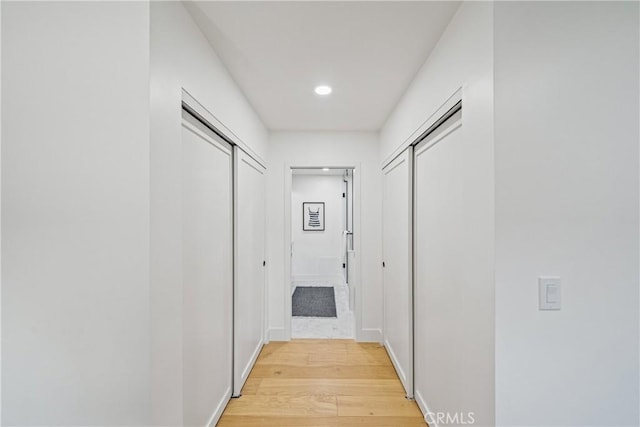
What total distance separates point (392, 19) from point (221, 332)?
2159mm

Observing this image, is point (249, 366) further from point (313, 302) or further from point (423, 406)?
point (313, 302)

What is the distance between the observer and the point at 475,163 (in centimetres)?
124

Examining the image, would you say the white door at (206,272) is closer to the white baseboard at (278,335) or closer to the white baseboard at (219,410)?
the white baseboard at (219,410)

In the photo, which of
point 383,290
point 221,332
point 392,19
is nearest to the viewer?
point 392,19

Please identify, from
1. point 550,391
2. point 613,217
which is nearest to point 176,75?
point 613,217

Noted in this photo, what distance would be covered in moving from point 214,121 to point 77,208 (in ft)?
2.97

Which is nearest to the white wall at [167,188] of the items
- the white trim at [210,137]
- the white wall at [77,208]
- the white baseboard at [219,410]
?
the white wall at [77,208]

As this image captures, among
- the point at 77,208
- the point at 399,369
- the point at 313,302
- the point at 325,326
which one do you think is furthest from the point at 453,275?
the point at 313,302

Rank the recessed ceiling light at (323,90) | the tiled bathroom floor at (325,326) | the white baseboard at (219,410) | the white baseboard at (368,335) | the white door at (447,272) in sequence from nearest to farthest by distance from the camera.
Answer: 1. the white door at (447,272)
2. the white baseboard at (219,410)
3. the recessed ceiling light at (323,90)
4. the white baseboard at (368,335)
5. the tiled bathroom floor at (325,326)

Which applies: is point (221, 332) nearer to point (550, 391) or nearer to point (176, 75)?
point (176, 75)

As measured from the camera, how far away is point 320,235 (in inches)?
248

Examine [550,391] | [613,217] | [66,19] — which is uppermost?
[66,19]

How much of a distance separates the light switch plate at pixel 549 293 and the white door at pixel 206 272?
1.57 m

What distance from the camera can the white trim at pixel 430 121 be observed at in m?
1.44
